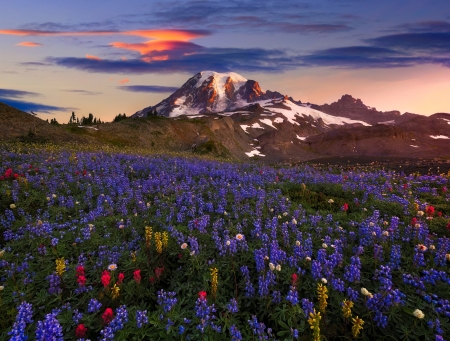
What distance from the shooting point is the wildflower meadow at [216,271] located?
4.27 metres

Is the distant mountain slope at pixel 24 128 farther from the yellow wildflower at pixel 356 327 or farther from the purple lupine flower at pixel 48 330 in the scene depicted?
the yellow wildflower at pixel 356 327

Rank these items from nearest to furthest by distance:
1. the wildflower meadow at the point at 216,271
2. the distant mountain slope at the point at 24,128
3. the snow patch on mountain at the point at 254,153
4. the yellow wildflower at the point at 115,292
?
1. the wildflower meadow at the point at 216,271
2. the yellow wildflower at the point at 115,292
3. the distant mountain slope at the point at 24,128
4. the snow patch on mountain at the point at 254,153

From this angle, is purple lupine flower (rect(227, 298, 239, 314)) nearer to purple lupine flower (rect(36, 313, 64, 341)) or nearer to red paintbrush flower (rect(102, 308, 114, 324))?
red paintbrush flower (rect(102, 308, 114, 324))

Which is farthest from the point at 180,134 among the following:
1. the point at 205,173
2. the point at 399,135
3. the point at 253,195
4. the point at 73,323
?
the point at 399,135

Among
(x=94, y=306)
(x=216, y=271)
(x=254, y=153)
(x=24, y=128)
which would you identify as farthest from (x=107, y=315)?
(x=254, y=153)

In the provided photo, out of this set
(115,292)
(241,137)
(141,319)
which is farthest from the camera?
(241,137)

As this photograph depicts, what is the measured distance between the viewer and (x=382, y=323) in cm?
427

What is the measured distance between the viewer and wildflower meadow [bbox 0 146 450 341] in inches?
168

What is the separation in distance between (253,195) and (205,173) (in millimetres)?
5072

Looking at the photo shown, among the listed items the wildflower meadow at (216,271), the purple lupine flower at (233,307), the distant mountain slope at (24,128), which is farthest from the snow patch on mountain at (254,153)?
the purple lupine flower at (233,307)

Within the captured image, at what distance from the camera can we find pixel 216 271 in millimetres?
4590

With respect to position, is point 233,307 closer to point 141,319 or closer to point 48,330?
point 141,319

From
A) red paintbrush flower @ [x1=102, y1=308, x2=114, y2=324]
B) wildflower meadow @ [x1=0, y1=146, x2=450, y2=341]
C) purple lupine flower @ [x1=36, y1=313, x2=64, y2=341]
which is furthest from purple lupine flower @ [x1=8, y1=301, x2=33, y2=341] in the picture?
red paintbrush flower @ [x1=102, y1=308, x2=114, y2=324]

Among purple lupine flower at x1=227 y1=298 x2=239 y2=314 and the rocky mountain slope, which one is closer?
purple lupine flower at x1=227 y1=298 x2=239 y2=314
